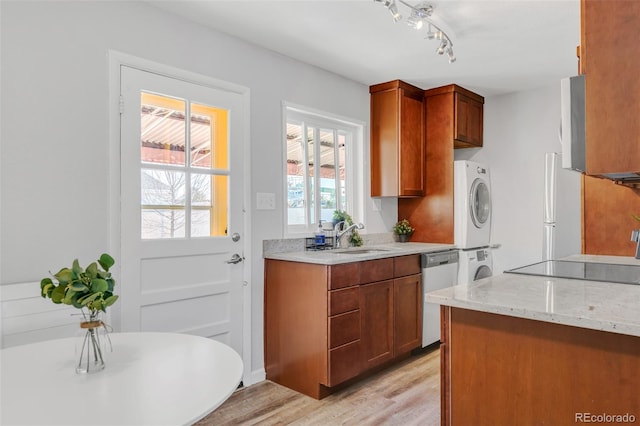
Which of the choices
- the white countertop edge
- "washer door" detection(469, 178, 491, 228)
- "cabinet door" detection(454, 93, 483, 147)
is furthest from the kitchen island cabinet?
"cabinet door" detection(454, 93, 483, 147)

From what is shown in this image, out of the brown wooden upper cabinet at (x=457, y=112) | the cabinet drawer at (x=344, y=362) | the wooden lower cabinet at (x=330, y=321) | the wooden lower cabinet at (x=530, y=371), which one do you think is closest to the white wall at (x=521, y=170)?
the brown wooden upper cabinet at (x=457, y=112)

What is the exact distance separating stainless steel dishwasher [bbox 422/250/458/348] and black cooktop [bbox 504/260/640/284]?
1277mm

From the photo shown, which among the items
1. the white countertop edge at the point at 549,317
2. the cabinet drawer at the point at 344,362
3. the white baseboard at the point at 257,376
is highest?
the white countertop edge at the point at 549,317

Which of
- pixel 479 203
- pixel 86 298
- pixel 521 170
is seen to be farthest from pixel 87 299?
pixel 521 170

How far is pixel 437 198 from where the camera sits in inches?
156

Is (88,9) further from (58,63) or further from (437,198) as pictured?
(437,198)

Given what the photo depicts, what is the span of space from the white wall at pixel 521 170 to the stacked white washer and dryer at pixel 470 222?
0.28 meters

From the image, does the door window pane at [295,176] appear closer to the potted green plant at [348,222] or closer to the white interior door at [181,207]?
the potted green plant at [348,222]

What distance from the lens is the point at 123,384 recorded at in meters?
1.05

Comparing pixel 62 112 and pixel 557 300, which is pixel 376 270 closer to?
pixel 557 300

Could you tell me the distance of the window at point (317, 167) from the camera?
327 cm

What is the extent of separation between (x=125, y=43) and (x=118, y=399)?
1.96 metres

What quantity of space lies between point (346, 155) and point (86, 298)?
113 inches

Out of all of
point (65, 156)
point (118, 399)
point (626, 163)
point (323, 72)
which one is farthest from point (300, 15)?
point (118, 399)
